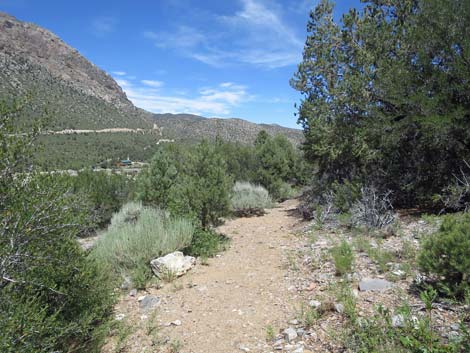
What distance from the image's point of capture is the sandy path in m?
3.40

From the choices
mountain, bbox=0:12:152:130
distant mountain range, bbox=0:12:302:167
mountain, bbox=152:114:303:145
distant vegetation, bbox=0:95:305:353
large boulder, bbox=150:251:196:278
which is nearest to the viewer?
distant vegetation, bbox=0:95:305:353

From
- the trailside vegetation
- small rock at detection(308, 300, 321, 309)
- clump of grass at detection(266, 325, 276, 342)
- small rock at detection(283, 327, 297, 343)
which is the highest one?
the trailside vegetation

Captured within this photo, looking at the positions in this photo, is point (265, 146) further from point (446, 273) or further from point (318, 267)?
point (446, 273)

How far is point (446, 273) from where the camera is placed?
3.20 metres

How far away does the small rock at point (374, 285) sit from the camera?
3.72m

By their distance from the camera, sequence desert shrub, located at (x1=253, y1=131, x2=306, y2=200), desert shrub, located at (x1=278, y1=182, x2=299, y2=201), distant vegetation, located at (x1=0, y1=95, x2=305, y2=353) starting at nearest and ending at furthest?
1. distant vegetation, located at (x1=0, y1=95, x2=305, y2=353)
2. desert shrub, located at (x1=253, y1=131, x2=306, y2=200)
3. desert shrub, located at (x1=278, y1=182, x2=299, y2=201)

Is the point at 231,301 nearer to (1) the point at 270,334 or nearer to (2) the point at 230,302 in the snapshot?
(2) the point at 230,302

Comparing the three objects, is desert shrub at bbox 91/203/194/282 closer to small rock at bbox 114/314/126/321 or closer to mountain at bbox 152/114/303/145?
Result: small rock at bbox 114/314/126/321

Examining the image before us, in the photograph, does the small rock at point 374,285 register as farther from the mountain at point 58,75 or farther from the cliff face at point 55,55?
the cliff face at point 55,55

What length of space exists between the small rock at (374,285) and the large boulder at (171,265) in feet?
9.62

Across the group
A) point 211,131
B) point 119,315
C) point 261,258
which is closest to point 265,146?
point 261,258

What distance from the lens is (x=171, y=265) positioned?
5.28 m

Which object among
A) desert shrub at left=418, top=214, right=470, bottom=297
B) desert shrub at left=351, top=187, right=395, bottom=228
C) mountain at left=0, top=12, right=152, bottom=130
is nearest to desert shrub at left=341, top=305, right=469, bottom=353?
desert shrub at left=418, top=214, right=470, bottom=297

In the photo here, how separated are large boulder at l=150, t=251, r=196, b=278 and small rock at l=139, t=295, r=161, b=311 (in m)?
0.63
